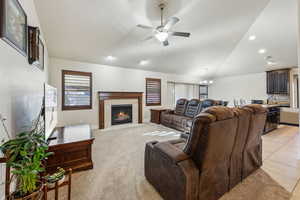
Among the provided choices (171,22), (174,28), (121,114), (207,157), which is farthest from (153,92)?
(207,157)

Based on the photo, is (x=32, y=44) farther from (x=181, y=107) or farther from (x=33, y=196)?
(x=181, y=107)

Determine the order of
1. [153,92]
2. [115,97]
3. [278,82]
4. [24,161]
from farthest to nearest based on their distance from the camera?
[153,92]
[278,82]
[115,97]
[24,161]

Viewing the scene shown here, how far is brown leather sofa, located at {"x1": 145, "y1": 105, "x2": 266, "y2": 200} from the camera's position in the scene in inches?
47.9

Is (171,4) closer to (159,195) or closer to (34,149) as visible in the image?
(34,149)

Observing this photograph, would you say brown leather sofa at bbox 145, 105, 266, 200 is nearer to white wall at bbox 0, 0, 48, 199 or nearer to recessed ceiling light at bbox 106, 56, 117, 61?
white wall at bbox 0, 0, 48, 199

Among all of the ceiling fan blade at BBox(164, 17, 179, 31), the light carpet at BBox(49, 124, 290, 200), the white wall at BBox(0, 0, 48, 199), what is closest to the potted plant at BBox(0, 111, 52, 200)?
the white wall at BBox(0, 0, 48, 199)

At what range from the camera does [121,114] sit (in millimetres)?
5430

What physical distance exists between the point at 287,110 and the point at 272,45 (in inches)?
112

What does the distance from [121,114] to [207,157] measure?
453 centimetres

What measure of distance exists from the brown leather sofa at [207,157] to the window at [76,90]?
12.5ft

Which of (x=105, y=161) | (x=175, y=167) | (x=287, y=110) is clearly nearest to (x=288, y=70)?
(x=287, y=110)

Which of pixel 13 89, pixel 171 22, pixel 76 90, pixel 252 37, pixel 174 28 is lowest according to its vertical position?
pixel 13 89

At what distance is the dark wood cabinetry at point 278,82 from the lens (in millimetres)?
5660

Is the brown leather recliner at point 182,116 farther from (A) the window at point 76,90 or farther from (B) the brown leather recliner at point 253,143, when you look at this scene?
(A) the window at point 76,90
